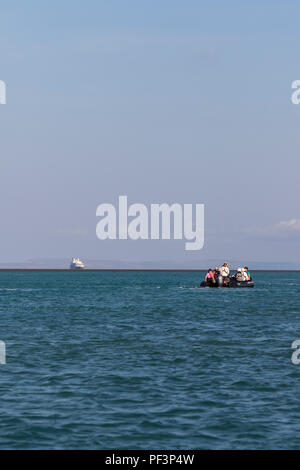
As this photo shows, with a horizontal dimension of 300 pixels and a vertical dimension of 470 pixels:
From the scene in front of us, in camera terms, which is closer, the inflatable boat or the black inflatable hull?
the inflatable boat

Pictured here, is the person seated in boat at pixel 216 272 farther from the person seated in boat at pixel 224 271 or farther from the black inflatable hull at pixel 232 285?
the person seated in boat at pixel 224 271

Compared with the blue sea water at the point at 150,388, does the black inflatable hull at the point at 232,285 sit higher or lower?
higher

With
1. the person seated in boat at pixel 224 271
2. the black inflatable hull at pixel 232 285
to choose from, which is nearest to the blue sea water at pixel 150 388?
the person seated in boat at pixel 224 271

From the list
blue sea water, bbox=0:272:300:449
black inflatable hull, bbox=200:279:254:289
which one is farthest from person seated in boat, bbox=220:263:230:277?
blue sea water, bbox=0:272:300:449

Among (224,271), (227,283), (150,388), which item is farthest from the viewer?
(227,283)

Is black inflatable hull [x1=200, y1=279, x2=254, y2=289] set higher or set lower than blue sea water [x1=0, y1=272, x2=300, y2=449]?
higher

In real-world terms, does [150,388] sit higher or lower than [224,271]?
lower

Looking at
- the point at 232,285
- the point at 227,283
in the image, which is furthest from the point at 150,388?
the point at 232,285

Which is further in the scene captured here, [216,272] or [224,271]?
[216,272]

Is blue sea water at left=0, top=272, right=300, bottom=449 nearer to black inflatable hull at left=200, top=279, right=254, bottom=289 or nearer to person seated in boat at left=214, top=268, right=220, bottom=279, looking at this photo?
person seated in boat at left=214, top=268, right=220, bottom=279

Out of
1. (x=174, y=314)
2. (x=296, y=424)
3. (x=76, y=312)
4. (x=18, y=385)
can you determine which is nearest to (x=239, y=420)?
(x=296, y=424)

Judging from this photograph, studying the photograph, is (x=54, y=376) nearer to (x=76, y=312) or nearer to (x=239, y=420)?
(x=239, y=420)

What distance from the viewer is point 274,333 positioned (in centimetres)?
3788

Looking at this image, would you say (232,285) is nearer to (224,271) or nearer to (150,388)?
(224,271)
